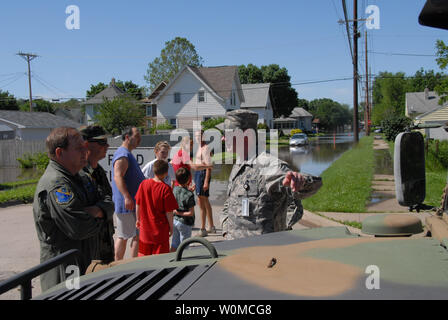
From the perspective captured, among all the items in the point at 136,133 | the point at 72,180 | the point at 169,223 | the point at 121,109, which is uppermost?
the point at 121,109

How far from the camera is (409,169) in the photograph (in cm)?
243

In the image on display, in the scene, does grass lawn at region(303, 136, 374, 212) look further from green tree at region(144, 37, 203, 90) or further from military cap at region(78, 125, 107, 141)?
green tree at region(144, 37, 203, 90)

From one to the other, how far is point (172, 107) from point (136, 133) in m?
37.0

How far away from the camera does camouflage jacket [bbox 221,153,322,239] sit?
3193 millimetres

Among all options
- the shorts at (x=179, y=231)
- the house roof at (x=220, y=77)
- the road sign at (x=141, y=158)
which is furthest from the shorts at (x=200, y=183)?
the house roof at (x=220, y=77)

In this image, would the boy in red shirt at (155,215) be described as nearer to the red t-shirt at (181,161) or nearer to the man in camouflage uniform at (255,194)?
the man in camouflage uniform at (255,194)

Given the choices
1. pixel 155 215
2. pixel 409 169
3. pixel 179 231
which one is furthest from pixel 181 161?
pixel 409 169

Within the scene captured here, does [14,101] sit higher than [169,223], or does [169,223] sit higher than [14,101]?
[14,101]

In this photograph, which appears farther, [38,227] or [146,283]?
[38,227]

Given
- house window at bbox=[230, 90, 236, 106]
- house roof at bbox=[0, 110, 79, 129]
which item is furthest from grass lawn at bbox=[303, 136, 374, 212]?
house roof at bbox=[0, 110, 79, 129]

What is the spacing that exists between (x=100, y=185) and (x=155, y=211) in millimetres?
725

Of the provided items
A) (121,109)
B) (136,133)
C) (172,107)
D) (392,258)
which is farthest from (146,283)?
(172,107)
